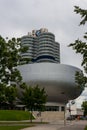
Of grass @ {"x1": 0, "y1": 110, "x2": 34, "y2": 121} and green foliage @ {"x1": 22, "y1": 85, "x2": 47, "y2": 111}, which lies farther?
grass @ {"x1": 0, "y1": 110, "x2": 34, "y2": 121}

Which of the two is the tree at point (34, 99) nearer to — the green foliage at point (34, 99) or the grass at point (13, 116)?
the green foliage at point (34, 99)

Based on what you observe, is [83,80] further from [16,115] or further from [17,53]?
[16,115]

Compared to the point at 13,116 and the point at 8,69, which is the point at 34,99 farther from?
the point at 8,69

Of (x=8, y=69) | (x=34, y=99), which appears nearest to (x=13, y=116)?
(x=34, y=99)

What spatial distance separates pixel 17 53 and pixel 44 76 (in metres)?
104

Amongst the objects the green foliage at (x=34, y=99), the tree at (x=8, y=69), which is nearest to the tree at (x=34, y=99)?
the green foliage at (x=34, y=99)

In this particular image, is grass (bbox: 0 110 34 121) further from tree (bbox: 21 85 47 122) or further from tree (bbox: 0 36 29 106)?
tree (bbox: 0 36 29 106)

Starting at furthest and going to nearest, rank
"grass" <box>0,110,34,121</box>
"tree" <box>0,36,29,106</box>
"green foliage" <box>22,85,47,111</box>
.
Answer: "grass" <box>0,110,34,121</box>
"green foliage" <box>22,85,47,111</box>
"tree" <box>0,36,29,106</box>

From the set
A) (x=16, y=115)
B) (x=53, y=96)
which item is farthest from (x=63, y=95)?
(x=16, y=115)

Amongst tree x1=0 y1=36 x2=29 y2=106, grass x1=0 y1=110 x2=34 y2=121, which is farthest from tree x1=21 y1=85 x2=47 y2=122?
tree x1=0 y1=36 x2=29 y2=106

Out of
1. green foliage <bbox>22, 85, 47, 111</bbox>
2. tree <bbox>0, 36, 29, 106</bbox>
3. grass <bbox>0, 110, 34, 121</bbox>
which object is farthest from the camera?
grass <bbox>0, 110, 34, 121</bbox>

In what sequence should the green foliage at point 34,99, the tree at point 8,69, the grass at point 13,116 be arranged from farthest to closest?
the grass at point 13,116
the green foliage at point 34,99
the tree at point 8,69

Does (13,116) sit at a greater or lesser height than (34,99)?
lesser

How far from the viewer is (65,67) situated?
428 ft
